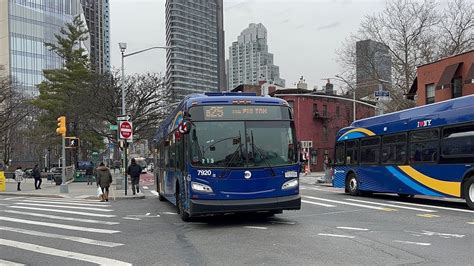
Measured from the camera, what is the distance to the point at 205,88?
A: 53875mm

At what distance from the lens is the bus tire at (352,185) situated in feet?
68.6

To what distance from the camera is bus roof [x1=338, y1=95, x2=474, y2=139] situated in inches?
571

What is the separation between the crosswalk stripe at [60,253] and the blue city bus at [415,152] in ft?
36.7

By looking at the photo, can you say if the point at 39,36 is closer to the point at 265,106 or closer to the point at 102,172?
the point at 102,172

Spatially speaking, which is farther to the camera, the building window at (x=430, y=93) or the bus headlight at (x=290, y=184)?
the building window at (x=430, y=93)

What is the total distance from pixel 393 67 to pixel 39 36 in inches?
3893

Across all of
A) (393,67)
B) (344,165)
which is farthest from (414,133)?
(393,67)

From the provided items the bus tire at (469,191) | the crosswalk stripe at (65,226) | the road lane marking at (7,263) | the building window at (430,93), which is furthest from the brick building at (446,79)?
the road lane marking at (7,263)

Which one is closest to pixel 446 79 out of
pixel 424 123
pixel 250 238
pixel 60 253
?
pixel 424 123

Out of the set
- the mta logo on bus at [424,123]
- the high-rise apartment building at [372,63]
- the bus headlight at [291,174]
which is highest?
the high-rise apartment building at [372,63]

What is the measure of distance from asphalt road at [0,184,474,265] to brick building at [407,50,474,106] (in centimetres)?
1679

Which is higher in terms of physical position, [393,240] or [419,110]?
[419,110]

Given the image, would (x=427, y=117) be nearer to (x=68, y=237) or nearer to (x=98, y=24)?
(x=68, y=237)

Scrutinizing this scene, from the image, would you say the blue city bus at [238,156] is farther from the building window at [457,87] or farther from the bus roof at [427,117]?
the building window at [457,87]
